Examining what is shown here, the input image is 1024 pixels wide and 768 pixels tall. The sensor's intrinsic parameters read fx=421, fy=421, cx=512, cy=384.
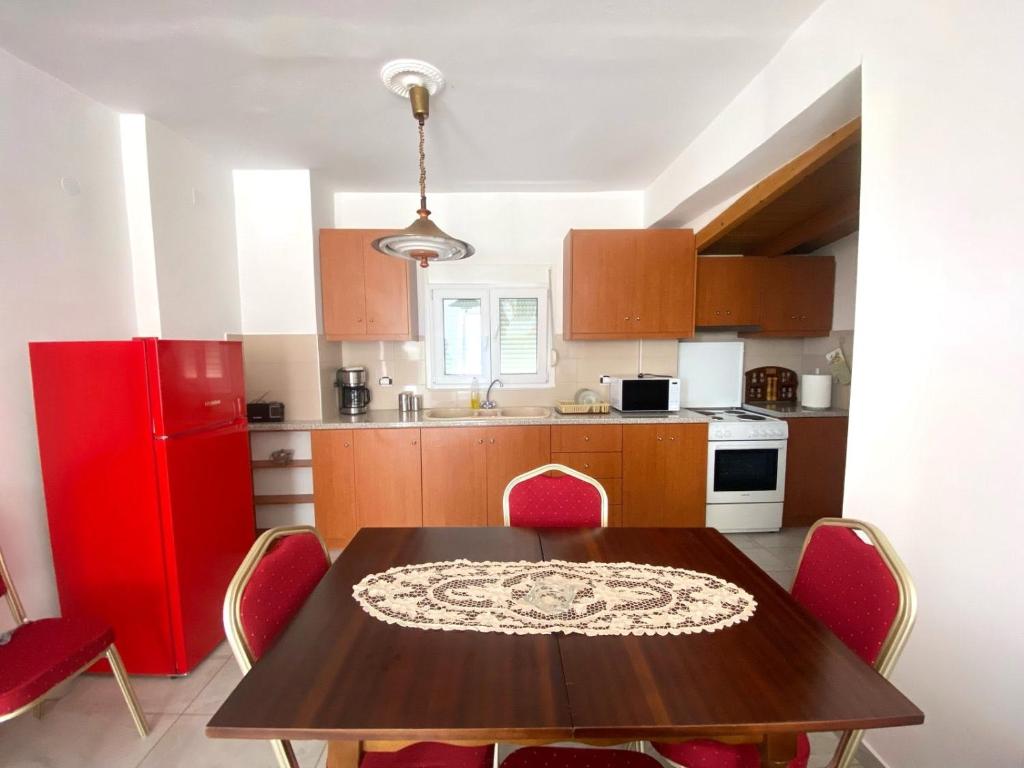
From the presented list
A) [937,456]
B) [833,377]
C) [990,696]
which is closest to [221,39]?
[937,456]

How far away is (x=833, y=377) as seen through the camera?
344 centimetres

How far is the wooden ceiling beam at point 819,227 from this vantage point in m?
2.65

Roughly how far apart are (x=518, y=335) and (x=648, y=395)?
1144mm

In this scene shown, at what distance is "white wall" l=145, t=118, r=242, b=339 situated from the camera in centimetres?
234

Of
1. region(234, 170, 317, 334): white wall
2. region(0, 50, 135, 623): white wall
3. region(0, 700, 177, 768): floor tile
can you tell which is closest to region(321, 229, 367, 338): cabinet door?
region(234, 170, 317, 334): white wall

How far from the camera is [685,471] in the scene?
3.05 metres

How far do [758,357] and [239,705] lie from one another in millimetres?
4055

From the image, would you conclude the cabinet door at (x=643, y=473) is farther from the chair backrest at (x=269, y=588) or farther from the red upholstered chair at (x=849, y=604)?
the chair backrest at (x=269, y=588)

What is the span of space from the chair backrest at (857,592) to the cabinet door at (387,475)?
2.30 meters

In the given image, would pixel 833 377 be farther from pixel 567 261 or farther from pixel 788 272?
pixel 567 261

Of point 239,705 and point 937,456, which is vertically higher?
point 937,456

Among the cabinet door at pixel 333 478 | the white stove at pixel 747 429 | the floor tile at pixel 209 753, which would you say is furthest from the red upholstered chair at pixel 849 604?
the cabinet door at pixel 333 478

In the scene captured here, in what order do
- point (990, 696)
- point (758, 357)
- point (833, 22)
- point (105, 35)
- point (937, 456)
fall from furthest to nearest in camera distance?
point (758, 357) < point (105, 35) < point (833, 22) < point (937, 456) < point (990, 696)

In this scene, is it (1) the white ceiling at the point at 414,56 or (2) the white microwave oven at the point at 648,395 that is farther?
(2) the white microwave oven at the point at 648,395
